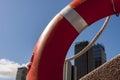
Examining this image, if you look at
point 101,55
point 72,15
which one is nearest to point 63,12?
point 72,15

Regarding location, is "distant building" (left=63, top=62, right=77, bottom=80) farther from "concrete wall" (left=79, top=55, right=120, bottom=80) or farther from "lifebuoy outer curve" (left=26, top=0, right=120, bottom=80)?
"lifebuoy outer curve" (left=26, top=0, right=120, bottom=80)

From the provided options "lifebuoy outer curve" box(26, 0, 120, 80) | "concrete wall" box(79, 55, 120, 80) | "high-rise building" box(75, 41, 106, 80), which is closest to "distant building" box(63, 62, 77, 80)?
"concrete wall" box(79, 55, 120, 80)

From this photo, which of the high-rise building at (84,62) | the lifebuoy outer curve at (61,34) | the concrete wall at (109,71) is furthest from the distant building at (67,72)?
the high-rise building at (84,62)

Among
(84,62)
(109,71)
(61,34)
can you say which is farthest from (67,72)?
(84,62)

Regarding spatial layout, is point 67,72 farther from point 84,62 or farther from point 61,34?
point 84,62

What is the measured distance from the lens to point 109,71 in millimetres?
3684

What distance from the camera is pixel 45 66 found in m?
2.50

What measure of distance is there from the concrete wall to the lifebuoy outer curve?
38.9 inches

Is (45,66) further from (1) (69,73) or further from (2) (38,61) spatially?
(1) (69,73)

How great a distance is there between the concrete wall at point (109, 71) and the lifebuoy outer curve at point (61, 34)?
3.25 ft

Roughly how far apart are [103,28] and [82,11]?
706 mm

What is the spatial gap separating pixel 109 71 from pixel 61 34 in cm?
127

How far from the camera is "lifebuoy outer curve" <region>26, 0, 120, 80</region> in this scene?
2510 millimetres

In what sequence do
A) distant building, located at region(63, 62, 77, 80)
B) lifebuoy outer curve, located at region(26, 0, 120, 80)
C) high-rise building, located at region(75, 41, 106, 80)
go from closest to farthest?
lifebuoy outer curve, located at region(26, 0, 120, 80)
distant building, located at region(63, 62, 77, 80)
high-rise building, located at region(75, 41, 106, 80)
